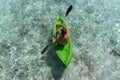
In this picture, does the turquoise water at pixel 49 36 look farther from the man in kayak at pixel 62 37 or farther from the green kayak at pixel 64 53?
the man in kayak at pixel 62 37

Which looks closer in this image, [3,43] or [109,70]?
[109,70]

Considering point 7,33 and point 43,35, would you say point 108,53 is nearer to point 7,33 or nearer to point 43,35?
point 43,35

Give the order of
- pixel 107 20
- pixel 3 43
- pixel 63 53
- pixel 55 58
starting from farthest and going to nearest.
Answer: pixel 107 20, pixel 3 43, pixel 55 58, pixel 63 53

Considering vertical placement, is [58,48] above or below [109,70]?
above

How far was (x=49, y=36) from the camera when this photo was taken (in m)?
9.98

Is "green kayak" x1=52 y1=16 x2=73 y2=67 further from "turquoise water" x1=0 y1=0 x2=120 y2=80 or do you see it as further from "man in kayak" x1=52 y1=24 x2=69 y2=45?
"turquoise water" x1=0 y1=0 x2=120 y2=80

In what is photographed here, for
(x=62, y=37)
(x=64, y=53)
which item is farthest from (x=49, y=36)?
(x=64, y=53)

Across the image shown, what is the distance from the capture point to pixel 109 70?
8.95 m

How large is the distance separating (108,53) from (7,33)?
400 cm

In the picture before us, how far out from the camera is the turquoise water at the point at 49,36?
895 centimetres

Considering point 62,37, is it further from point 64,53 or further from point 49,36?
point 49,36

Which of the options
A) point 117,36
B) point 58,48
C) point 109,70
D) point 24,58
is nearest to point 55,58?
point 58,48

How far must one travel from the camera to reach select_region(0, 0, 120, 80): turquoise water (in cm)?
895

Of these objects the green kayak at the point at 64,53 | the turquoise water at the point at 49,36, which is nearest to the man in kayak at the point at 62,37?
the green kayak at the point at 64,53
